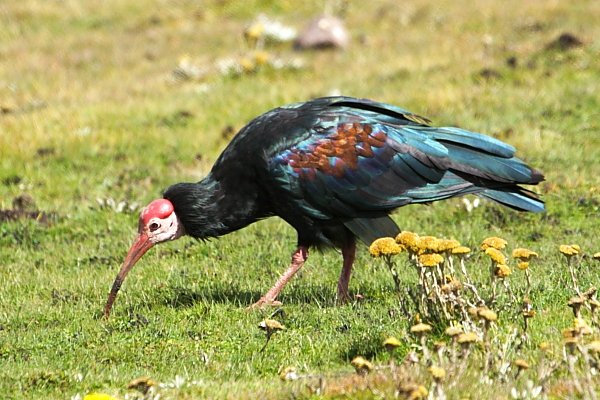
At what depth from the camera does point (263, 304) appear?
9.02 m

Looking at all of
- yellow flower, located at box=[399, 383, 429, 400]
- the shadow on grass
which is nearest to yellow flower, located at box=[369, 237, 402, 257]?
yellow flower, located at box=[399, 383, 429, 400]

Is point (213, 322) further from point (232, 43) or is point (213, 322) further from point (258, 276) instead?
point (232, 43)

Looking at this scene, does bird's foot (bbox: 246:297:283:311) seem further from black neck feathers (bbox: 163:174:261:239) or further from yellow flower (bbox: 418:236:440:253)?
yellow flower (bbox: 418:236:440:253)

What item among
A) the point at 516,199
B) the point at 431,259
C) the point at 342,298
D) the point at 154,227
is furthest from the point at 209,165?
the point at 431,259

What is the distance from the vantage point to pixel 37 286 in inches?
404

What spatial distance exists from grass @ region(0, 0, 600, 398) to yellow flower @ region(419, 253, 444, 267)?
72cm

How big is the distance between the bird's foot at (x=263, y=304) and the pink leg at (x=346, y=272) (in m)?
0.56

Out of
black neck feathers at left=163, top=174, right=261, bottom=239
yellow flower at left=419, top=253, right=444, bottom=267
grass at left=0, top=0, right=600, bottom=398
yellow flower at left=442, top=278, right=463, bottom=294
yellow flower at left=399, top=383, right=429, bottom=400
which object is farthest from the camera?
black neck feathers at left=163, top=174, right=261, bottom=239

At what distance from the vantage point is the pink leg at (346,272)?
30.5 feet

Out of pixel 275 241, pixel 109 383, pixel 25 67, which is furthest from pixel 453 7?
pixel 109 383

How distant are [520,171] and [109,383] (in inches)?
157

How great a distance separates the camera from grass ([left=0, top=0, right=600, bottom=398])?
785cm

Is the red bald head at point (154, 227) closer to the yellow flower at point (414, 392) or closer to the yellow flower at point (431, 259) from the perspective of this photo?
the yellow flower at point (431, 259)

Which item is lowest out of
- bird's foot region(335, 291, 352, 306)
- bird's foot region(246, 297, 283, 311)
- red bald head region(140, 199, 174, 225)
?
bird's foot region(246, 297, 283, 311)
